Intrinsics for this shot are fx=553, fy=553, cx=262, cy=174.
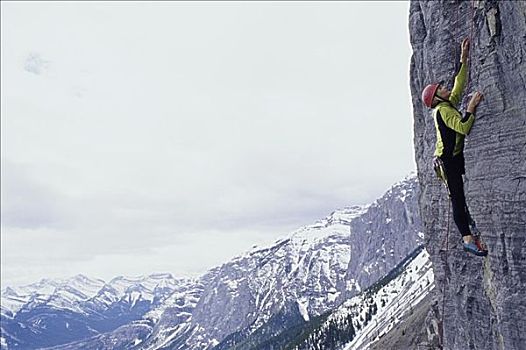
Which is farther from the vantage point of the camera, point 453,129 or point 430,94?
point 430,94

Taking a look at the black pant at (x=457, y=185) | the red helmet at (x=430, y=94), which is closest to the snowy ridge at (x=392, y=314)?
the black pant at (x=457, y=185)

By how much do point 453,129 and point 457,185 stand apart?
69.0 inches

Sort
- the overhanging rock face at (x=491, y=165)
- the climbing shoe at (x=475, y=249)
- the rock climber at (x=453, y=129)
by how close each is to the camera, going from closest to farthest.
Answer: the rock climber at (x=453, y=129)
the climbing shoe at (x=475, y=249)
the overhanging rock face at (x=491, y=165)

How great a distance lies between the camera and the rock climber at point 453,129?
13.4 metres

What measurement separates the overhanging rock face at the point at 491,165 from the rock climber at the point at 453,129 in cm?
342

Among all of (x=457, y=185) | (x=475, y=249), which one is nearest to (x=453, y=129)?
(x=457, y=185)

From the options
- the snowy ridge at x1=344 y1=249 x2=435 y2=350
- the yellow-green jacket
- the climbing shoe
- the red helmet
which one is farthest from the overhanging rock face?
the snowy ridge at x1=344 y1=249 x2=435 y2=350

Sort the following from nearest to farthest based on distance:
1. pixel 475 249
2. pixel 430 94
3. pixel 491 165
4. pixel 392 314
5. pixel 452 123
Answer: pixel 452 123, pixel 430 94, pixel 475 249, pixel 491 165, pixel 392 314

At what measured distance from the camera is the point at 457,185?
14.4 meters

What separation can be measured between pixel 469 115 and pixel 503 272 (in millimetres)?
14214

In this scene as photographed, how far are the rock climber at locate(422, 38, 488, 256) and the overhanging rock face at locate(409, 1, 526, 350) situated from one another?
342 cm

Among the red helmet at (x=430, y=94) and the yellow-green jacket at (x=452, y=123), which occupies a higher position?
the red helmet at (x=430, y=94)

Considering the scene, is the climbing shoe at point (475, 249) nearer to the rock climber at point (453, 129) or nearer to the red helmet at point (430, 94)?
the rock climber at point (453, 129)

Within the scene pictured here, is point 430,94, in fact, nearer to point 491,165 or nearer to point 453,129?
point 453,129
